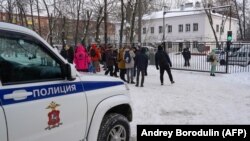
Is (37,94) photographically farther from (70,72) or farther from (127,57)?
(127,57)

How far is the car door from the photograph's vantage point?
308cm

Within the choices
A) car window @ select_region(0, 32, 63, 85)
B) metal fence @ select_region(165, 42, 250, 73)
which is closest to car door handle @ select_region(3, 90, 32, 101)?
car window @ select_region(0, 32, 63, 85)

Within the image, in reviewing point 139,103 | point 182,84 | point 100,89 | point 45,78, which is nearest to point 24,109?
point 45,78

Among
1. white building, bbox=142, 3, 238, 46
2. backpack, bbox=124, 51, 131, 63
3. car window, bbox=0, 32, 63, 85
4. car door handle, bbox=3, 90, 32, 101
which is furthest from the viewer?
white building, bbox=142, 3, 238, 46

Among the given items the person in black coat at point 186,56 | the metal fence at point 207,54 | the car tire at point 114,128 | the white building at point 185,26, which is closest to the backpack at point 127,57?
the metal fence at point 207,54

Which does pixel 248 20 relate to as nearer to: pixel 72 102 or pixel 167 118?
pixel 167 118

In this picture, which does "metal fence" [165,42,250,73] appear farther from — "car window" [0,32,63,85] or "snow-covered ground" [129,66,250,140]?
"car window" [0,32,63,85]

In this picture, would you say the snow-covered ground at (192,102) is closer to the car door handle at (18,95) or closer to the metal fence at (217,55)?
the car door handle at (18,95)

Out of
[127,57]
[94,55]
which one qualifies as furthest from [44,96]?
[94,55]

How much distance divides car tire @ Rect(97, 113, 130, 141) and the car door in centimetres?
42

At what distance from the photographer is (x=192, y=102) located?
982 cm

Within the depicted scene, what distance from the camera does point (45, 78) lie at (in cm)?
357

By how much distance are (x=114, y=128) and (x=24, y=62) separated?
5.91 feet

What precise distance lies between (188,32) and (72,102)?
58096 millimetres
